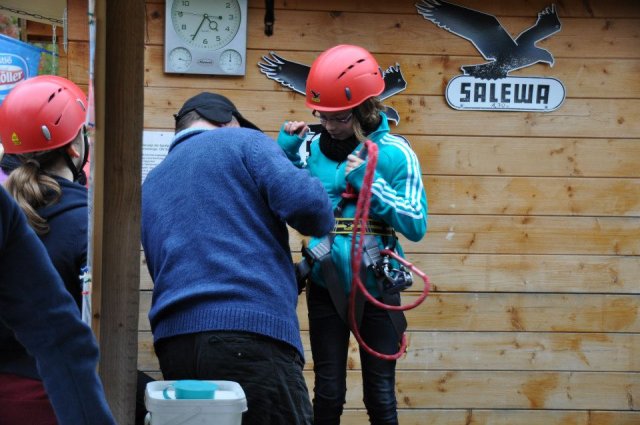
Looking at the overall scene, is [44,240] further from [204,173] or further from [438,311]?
[438,311]

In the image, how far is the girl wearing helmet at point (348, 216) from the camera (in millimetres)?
4215

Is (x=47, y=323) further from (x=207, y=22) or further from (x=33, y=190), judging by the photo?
(x=207, y=22)

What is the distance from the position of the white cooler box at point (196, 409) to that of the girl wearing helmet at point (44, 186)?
333mm

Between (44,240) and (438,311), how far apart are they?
2.87 m

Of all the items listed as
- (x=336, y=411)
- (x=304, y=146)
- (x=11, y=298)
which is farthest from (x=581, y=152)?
(x=11, y=298)

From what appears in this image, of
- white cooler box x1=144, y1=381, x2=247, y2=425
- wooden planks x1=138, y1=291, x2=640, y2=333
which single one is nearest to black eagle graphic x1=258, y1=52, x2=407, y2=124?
wooden planks x1=138, y1=291, x2=640, y2=333

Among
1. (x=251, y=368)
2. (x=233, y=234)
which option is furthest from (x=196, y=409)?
(x=233, y=234)

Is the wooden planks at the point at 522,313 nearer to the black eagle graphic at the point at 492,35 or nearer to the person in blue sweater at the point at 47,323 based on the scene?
the black eagle graphic at the point at 492,35

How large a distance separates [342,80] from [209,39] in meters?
1.19

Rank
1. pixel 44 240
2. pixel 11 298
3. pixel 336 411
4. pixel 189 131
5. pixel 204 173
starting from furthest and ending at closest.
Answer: pixel 336 411
pixel 189 131
pixel 204 173
pixel 44 240
pixel 11 298

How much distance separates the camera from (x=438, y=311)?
5.54 metres

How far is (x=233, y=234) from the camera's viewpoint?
10.7 feet

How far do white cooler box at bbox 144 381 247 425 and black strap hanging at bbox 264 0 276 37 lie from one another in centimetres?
272

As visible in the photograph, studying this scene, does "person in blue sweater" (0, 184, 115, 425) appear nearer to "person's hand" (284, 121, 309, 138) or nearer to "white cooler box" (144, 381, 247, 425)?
"white cooler box" (144, 381, 247, 425)
